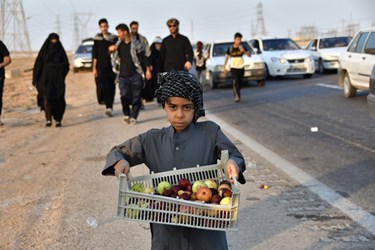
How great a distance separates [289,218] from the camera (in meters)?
5.64

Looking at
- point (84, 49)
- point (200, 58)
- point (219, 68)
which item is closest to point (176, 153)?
point (219, 68)

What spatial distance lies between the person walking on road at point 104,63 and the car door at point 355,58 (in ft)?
19.8

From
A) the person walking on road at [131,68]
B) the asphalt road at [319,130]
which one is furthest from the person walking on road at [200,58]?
the person walking on road at [131,68]

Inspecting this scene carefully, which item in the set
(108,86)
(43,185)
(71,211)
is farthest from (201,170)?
(108,86)

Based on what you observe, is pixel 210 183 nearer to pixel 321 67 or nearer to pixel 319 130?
pixel 319 130

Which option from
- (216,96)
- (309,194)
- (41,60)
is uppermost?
(41,60)

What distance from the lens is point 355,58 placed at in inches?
618

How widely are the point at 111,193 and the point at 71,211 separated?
78 cm

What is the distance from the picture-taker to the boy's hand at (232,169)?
2982mm

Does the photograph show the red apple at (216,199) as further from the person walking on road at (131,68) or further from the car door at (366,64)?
the car door at (366,64)

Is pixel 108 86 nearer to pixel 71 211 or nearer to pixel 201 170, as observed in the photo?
pixel 71 211

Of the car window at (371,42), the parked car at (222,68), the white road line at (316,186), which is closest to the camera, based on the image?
the white road line at (316,186)

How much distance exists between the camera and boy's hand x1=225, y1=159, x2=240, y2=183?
298 centimetres

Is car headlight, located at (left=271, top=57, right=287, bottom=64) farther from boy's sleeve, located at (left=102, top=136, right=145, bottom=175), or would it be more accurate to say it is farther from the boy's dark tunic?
boy's sleeve, located at (left=102, top=136, right=145, bottom=175)
